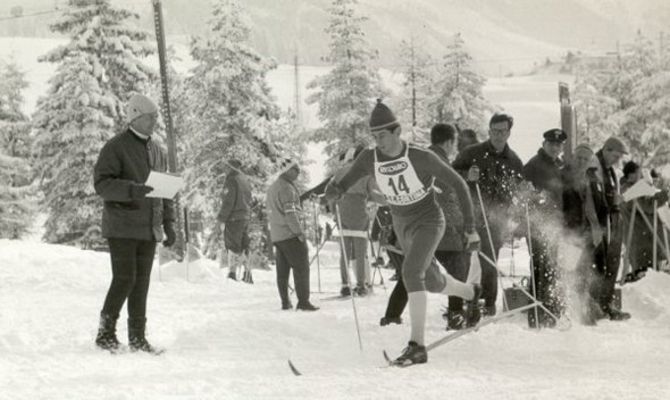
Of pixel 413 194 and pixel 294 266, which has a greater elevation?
pixel 413 194

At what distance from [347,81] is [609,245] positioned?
91.6 ft

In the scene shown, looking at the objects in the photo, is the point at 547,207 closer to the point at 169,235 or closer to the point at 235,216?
the point at 169,235

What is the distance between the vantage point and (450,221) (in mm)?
8094

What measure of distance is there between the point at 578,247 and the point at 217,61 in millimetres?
25808

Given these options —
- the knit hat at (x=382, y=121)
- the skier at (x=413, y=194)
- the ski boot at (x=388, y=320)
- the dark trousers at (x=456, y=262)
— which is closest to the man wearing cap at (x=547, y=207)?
the dark trousers at (x=456, y=262)

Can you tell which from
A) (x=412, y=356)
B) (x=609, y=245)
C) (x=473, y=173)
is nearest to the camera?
(x=412, y=356)

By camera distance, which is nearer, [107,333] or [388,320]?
[107,333]

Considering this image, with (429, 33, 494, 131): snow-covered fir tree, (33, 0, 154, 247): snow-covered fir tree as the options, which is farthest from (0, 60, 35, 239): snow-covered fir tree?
(429, 33, 494, 131): snow-covered fir tree

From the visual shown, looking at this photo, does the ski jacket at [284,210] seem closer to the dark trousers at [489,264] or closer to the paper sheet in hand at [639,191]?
the dark trousers at [489,264]

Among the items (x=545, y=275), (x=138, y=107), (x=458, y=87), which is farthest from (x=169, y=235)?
(x=458, y=87)

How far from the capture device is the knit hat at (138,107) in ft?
21.7

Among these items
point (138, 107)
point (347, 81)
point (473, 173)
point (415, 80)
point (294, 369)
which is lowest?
point (294, 369)

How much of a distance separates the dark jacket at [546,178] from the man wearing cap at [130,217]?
3.89m

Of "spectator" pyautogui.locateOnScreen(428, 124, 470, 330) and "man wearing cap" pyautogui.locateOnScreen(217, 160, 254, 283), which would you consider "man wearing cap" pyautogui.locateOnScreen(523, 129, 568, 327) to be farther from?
"man wearing cap" pyautogui.locateOnScreen(217, 160, 254, 283)
